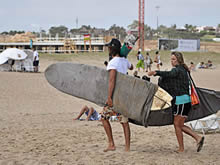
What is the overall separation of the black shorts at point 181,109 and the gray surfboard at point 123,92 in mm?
154

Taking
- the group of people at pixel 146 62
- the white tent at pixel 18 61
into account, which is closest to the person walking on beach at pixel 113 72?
the white tent at pixel 18 61

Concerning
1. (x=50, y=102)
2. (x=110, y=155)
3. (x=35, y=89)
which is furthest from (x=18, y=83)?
(x=110, y=155)

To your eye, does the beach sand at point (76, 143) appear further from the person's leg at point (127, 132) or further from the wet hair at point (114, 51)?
the wet hair at point (114, 51)

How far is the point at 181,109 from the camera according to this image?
549 cm

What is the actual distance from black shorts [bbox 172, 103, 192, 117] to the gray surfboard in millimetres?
154

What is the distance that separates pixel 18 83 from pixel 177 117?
13076 mm

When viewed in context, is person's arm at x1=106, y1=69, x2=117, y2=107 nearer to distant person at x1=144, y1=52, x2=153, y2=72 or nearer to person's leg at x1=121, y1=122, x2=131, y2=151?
person's leg at x1=121, y1=122, x2=131, y2=151

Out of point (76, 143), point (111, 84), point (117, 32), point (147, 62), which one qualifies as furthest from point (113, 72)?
point (117, 32)

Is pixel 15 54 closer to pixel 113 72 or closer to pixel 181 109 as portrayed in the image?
pixel 113 72

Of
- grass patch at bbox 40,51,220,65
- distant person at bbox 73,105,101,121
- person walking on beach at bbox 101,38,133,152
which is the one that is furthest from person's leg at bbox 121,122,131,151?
grass patch at bbox 40,51,220,65

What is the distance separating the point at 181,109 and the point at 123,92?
840 millimetres

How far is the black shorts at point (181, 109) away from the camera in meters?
5.49

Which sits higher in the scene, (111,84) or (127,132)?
(111,84)

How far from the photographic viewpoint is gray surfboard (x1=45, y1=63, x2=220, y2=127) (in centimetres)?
559
